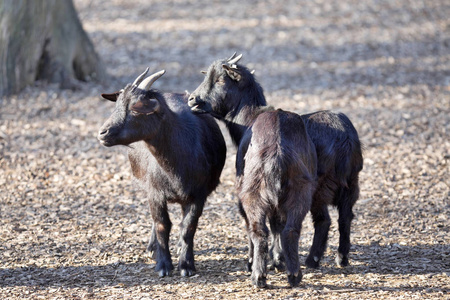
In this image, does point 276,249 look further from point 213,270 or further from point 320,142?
point 320,142

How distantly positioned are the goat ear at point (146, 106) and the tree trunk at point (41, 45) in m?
6.73

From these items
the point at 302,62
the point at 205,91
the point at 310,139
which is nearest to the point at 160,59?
the point at 302,62

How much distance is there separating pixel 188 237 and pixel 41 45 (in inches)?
283

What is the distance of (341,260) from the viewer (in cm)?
663

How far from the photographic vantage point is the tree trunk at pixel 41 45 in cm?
→ 1199

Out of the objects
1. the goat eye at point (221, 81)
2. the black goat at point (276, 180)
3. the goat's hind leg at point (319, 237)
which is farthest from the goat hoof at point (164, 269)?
the goat eye at point (221, 81)

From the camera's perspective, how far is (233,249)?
723 cm

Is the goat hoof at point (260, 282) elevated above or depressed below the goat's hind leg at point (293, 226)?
below

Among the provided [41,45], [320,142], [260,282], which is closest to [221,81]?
[320,142]

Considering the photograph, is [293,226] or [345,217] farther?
[345,217]

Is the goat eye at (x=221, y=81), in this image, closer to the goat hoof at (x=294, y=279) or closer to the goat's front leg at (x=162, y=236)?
the goat's front leg at (x=162, y=236)

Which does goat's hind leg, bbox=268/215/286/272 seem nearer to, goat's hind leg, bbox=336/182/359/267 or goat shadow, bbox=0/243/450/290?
goat shadow, bbox=0/243/450/290

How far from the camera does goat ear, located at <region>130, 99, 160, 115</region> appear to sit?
6266 mm

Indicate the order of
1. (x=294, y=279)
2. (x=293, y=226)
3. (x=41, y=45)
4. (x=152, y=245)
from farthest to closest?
(x=41, y=45) → (x=152, y=245) → (x=294, y=279) → (x=293, y=226)
